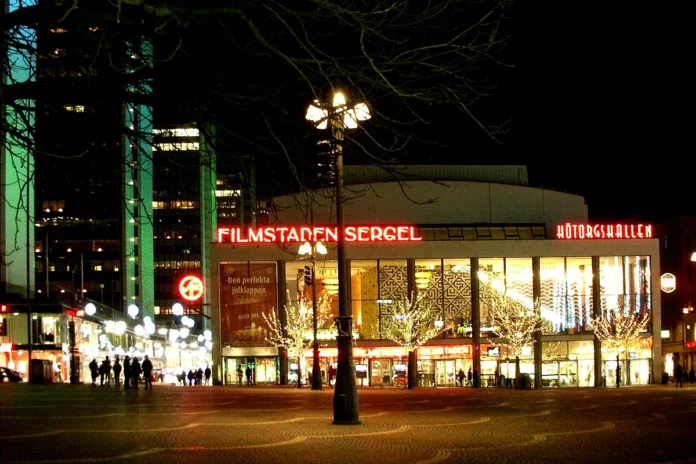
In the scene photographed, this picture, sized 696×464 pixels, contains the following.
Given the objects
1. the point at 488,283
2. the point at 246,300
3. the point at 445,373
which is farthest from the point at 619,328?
the point at 246,300

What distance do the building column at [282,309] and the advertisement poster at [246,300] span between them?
36 centimetres

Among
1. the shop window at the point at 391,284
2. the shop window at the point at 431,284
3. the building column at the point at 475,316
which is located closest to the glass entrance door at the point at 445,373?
the building column at the point at 475,316

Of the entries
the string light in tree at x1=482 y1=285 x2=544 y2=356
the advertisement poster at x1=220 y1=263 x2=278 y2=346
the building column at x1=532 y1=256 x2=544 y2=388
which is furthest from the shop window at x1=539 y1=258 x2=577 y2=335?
the advertisement poster at x1=220 y1=263 x2=278 y2=346

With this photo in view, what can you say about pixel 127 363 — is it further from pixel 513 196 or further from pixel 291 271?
pixel 513 196

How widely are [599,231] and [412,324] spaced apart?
1648 cm

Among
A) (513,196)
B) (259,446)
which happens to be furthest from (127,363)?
(513,196)

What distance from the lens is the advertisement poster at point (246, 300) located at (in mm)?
64875

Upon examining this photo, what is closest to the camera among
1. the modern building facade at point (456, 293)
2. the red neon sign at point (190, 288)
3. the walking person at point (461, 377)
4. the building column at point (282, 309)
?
the red neon sign at point (190, 288)

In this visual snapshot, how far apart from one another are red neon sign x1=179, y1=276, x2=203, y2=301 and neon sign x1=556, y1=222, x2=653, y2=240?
1043 inches

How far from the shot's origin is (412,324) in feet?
207

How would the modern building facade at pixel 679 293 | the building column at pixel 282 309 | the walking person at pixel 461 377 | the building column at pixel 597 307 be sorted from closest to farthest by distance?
1. the walking person at pixel 461 377
2. the building column at pixel 282 309
3. the building column at pixel 597 307
4. the modern building facade at pixel 679 293

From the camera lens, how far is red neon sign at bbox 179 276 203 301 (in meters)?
59.4

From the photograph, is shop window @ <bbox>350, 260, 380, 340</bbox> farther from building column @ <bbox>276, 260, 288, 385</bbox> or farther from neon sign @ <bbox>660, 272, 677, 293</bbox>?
neon sign @ <bbox>660, 272, 677, 293</bbox>

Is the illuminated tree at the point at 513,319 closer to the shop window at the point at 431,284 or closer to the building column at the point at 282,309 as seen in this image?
the shop window at the point at 431,284
